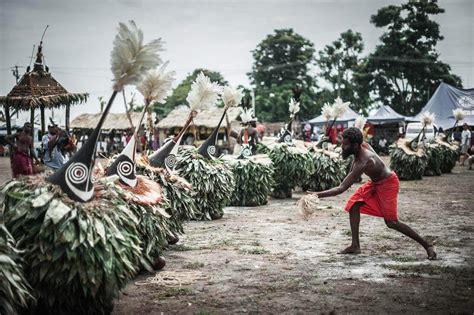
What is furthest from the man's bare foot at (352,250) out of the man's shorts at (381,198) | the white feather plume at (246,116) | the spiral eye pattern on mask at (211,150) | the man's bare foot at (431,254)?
the white feather plume at (246,116)

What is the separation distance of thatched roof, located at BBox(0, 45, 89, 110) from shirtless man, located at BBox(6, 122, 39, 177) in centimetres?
215

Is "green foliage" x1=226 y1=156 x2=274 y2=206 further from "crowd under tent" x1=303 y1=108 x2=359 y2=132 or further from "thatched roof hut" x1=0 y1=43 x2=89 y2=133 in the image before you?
"crowd under tent" x1=303 y1=108 x2=359 y2=132

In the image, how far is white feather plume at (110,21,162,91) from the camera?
4438 mm

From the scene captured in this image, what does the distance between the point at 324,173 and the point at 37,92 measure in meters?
7.24

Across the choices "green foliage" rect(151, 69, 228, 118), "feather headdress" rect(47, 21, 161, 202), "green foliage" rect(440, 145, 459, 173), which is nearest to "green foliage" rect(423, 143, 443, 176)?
"green foliage" rect(440, 145, 459, 173)

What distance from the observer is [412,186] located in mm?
15266

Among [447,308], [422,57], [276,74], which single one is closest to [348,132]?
[447,308]

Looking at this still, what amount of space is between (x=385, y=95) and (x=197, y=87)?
36.3 m

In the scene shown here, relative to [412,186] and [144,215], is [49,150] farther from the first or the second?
[412,186]

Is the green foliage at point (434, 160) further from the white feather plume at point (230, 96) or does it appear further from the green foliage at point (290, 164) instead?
the white feather plume at point (230, 96)

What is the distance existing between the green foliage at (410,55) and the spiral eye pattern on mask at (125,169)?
3640cm

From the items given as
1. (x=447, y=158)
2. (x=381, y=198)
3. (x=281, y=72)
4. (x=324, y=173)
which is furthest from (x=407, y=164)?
(x=281, y=72)

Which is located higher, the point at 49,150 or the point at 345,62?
the point at 345,62

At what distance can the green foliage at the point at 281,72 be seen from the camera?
43.5 meters
